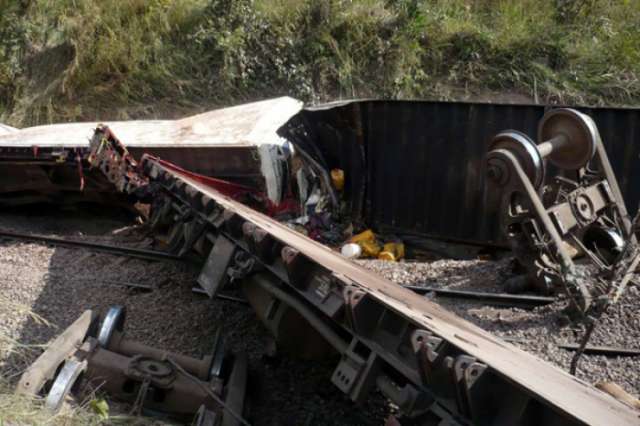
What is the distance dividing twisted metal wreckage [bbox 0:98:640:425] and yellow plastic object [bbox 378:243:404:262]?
1.10 meters

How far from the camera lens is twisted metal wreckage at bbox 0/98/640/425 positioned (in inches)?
107

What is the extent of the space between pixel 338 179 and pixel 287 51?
14.0 feet

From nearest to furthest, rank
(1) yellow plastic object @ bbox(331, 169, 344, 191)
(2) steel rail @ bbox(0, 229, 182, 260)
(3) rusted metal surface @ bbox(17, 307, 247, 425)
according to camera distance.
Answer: (3) rusted metal surface @ bbox(17, 307, 247, 425), (2) steel rail @ bbox(0, 229, 182, 260), (1) yellow plastic object @ bbox(331, 169, 344, 191)

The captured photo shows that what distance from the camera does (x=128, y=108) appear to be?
43.5 ft

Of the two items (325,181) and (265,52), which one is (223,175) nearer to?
(325,181)

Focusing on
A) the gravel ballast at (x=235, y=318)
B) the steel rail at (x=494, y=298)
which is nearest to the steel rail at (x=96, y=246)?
the gravel ballast at (x=235, y=318)

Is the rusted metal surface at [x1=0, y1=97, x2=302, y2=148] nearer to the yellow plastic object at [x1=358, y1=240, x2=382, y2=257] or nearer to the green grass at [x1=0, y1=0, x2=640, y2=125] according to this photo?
the yellow plastic object at [x1=358, y1=240, x2=382, y2=257]

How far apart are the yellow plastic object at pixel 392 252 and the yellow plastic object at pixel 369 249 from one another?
9cm

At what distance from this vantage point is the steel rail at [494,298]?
6.26 metres

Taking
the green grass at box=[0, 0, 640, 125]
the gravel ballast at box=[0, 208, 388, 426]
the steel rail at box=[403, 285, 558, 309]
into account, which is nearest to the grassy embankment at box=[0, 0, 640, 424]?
the green grass at box=[0, 0, 640, 125]

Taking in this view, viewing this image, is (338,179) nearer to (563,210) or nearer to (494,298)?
(494,298)

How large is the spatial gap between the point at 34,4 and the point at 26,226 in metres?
7.24

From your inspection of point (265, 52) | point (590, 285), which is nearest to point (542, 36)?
point (265, 52)

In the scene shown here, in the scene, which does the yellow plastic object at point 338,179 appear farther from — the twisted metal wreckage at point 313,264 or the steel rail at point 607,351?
the steel rail at point 607,351
